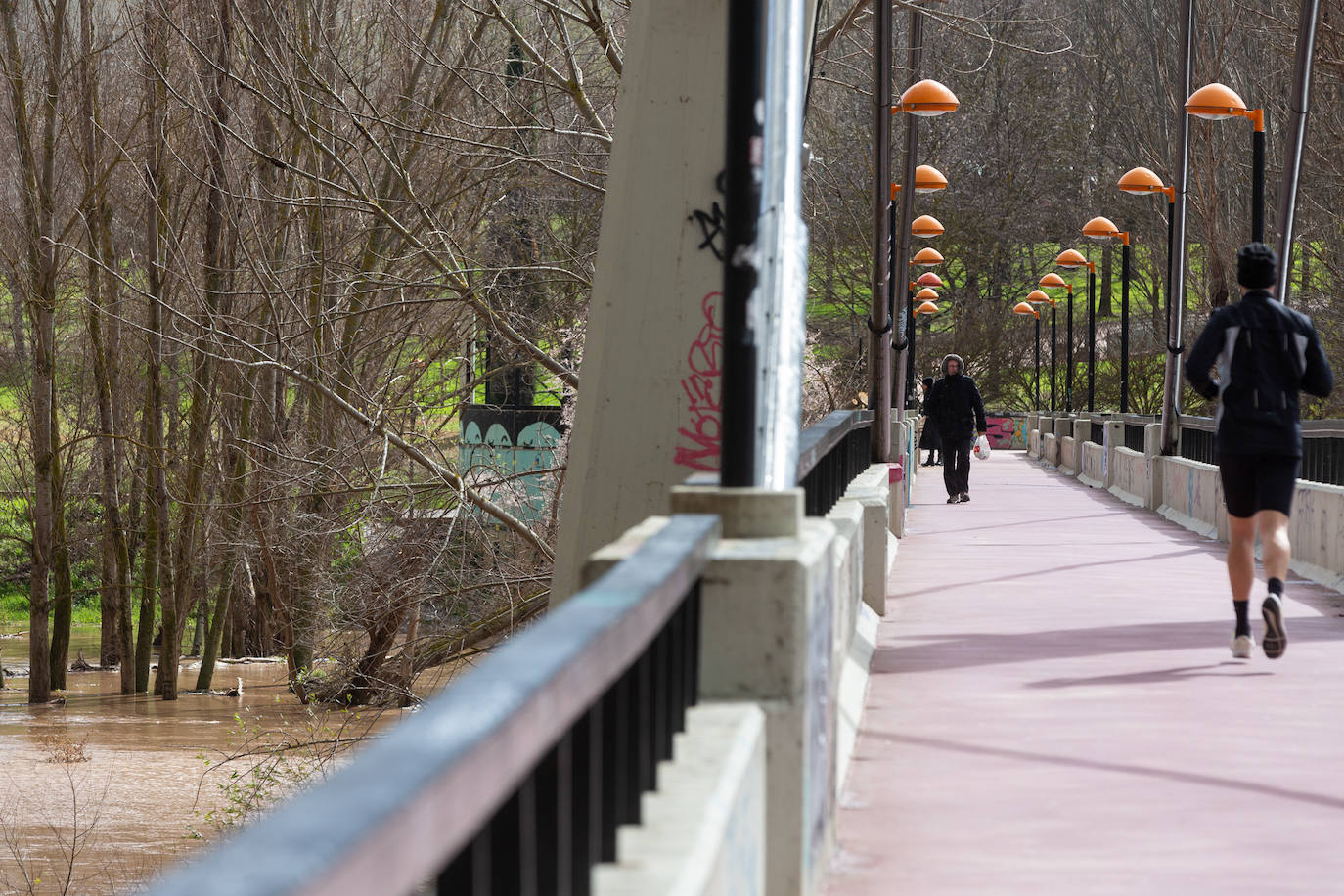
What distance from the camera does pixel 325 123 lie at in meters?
21.4

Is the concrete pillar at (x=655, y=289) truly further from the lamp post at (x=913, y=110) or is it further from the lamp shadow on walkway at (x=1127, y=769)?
the lamp post at (x=913, y=110)

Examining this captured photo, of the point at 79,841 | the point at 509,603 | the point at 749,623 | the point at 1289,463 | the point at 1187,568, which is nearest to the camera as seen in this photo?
the point at 749,623

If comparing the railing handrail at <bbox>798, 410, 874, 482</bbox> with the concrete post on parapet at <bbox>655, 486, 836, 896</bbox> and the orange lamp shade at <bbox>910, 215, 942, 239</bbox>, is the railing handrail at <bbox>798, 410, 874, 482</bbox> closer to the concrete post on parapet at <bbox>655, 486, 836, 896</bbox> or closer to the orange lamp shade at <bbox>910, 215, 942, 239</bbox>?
the concrete post on parapet at <bbox>655, 486, 836, 896</bbox>

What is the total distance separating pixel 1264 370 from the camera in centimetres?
838

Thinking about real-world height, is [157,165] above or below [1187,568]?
above

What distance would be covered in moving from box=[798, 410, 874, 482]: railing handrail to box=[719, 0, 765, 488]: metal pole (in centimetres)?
190

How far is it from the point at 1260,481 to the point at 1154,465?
46.7 ft

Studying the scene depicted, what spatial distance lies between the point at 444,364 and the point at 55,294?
13.2m

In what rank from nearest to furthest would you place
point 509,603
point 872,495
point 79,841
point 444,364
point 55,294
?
1. point 872,495
2. point 509,603
3. point 79,841
4. point 444,364
5. point 55,294

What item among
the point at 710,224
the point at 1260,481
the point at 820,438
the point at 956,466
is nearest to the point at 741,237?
the point at 820,438

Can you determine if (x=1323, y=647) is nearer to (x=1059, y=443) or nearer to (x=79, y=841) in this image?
(x=79, y=841)

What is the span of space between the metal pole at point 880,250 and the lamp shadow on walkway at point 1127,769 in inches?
383

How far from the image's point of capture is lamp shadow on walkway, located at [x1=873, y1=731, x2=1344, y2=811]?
5934 mm

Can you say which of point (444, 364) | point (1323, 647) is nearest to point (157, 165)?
point (444, 364)
